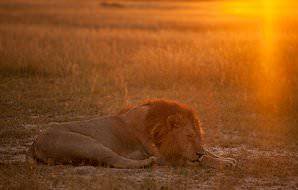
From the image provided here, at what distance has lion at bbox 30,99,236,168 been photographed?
6270 mm

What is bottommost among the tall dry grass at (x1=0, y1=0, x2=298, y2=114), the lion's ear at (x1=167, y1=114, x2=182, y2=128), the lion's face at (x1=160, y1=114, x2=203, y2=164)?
the tall dry grass at (x1=0, y1=0, x2=298, y2=114)

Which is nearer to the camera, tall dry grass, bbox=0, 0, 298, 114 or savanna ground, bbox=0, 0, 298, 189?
savanna ground, bbox=0, 0, 298, 189

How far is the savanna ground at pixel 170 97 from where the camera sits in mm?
6109

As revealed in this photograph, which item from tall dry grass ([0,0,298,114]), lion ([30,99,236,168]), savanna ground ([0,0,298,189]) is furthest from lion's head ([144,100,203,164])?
tall dry grass ([0,0,298,114])

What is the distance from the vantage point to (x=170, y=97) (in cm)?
1130

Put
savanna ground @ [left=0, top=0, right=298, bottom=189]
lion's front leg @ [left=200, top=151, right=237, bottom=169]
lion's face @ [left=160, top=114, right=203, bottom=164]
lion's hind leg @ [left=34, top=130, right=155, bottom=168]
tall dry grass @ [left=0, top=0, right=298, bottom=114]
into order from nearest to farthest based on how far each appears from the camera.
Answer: savanna ground @ [left=0, top=0, right=298, bottom=189] < lion's hind leg @ [left=34, top=130, right=155, bottom=168] < lion's face @ [left=160, top=114, right=203, bottom=164] < lion's front leg @ [left=200, top=151, right=237, bottom=169] < tall dry grass @ [left=0, top=0, right=298, bottom=114]

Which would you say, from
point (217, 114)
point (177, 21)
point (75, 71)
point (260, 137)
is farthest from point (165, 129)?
point (177, 21)

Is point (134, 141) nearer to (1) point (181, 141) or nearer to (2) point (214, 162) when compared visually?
(1) point (181, 141)

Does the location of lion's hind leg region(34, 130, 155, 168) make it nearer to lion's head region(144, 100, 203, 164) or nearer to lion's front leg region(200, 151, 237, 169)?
lion's head region(144, 100, 203, 164)

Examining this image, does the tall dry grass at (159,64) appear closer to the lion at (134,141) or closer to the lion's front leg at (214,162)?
the lion's front leg at (214,162)

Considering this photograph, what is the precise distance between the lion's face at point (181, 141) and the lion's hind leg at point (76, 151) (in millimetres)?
238

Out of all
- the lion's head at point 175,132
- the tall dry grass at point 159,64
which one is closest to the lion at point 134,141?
the lion's head at point 175,132

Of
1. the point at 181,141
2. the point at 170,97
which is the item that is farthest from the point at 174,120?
the point at 170,97

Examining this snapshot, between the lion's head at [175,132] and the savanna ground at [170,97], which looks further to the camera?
the lion's head at [175,132]
